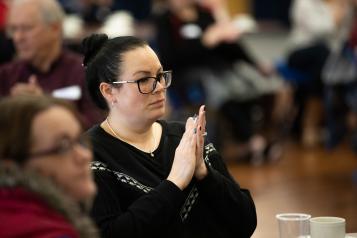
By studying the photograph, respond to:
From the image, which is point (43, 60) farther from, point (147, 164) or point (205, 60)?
point (205, 60)

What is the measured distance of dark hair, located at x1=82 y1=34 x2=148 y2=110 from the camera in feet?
8.11

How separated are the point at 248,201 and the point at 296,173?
382cm

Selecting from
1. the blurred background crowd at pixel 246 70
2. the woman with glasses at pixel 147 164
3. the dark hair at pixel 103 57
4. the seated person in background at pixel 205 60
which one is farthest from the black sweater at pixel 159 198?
the seated person in background at pixel 205 60

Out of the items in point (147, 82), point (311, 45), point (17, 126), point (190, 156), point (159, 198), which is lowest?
point (159, 198)

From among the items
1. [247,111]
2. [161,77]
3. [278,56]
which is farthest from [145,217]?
[278,56]

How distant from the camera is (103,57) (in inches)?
98.6

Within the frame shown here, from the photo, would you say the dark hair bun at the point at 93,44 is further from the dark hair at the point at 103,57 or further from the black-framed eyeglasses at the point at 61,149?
the black-framed eyeglasses at the point at 61,149

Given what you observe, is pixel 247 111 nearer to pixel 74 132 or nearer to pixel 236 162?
pixel 236 162

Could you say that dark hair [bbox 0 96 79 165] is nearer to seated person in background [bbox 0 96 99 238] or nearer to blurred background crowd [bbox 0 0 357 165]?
seated person in background [bbox 0 96 99 238]

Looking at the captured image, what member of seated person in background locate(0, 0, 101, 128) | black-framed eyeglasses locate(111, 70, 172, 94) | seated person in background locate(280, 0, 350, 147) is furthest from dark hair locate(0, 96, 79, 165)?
seated person in background locate(280, 0, 350, 147)

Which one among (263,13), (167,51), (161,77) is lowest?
(161,77)

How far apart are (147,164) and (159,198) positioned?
0.22 m

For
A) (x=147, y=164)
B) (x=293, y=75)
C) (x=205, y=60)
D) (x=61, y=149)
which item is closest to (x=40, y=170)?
(x=61, y=149)

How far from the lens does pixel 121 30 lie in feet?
24.0
